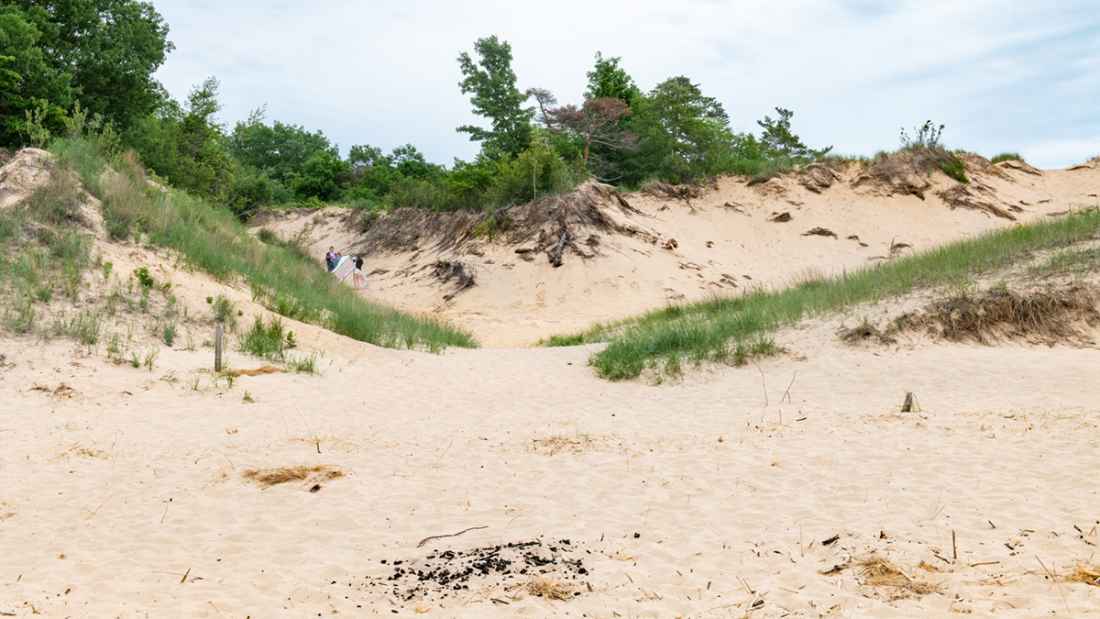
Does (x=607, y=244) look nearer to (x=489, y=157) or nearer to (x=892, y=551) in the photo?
(x=489, y=157)

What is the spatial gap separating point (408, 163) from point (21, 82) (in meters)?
29.3

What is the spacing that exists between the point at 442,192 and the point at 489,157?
442 centimetres

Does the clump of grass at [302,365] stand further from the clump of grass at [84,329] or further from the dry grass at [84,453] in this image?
the dry grass at [84,453]

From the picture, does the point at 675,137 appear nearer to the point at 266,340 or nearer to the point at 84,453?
the point at 266,340

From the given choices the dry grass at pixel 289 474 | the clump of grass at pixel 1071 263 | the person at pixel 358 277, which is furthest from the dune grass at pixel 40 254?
the clump of grass at pixel 1071 263

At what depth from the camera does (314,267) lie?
1992 cm

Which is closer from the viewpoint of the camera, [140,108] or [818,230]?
[140,108]

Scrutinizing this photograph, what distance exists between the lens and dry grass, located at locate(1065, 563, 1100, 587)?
12.1 feet

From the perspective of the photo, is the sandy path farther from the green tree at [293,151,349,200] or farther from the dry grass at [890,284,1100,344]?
the green tree at [293,151,349,200]

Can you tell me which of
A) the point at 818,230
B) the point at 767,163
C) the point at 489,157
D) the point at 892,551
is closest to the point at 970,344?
the point at 892,551

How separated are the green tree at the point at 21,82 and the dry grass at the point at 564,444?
13.8 metres

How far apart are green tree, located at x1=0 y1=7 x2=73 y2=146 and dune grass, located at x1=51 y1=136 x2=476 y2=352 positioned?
2.64 metres

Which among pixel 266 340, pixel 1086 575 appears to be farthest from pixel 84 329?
pixel 1086 575

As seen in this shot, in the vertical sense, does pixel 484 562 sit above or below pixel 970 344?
below
